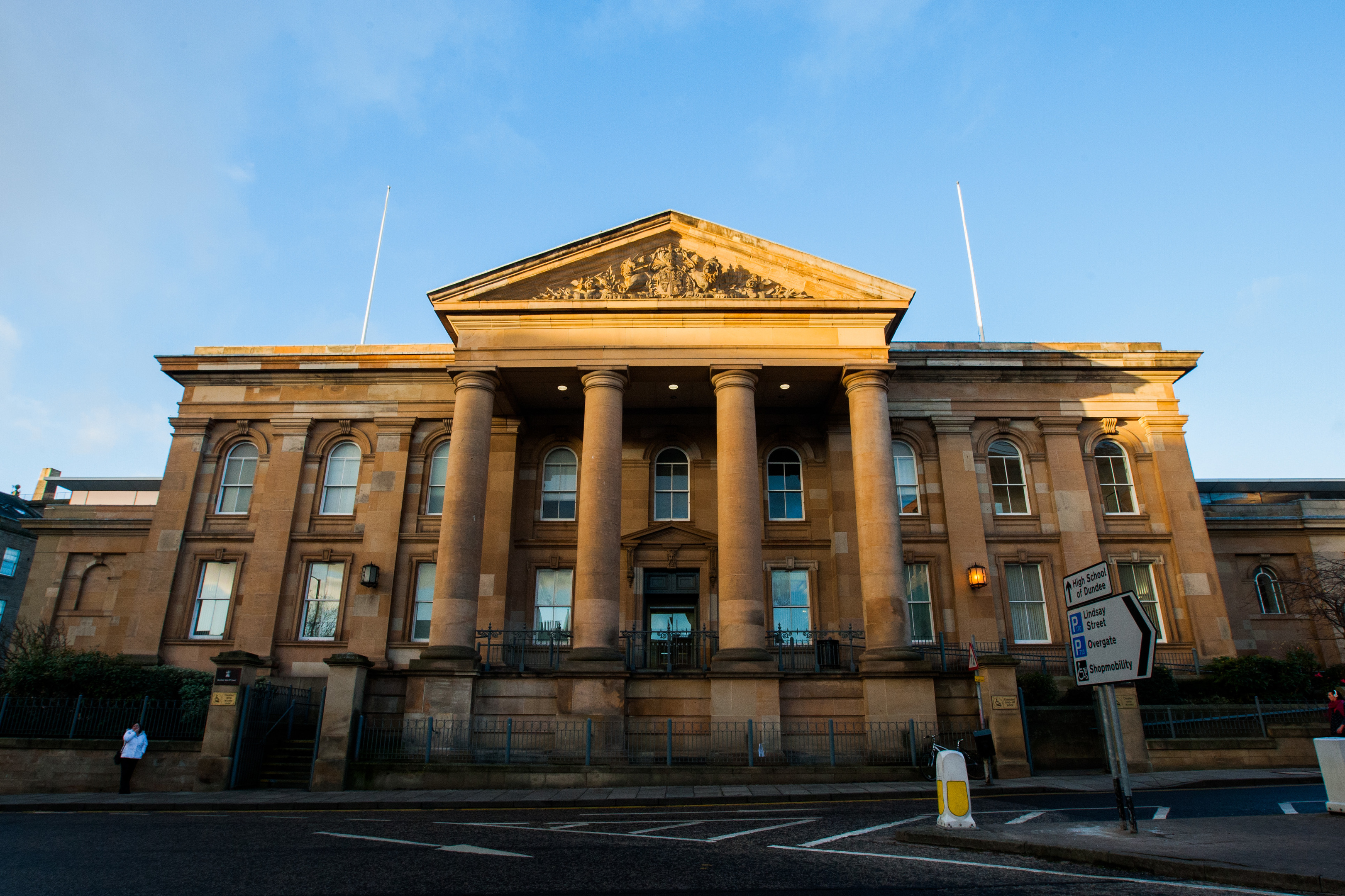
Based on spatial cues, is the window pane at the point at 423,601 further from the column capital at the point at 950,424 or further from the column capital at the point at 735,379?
the column capital at the point at 950,424

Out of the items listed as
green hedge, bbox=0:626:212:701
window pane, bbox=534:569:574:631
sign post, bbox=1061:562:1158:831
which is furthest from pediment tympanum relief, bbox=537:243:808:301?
sign post, bbox=1061:562:1158:831

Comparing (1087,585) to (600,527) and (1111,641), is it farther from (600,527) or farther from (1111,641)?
(600,527)

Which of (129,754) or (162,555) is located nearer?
(129,754)

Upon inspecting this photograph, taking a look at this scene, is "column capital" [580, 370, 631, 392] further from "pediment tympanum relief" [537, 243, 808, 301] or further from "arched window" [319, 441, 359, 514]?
"arched window" [319, 441, 359, 514]

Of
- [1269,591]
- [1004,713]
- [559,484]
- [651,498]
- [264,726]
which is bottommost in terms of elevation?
[264,726]

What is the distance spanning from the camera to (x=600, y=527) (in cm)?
2111

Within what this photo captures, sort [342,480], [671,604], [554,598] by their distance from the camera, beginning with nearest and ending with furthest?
[671,604] < [554,598] < [342,480]

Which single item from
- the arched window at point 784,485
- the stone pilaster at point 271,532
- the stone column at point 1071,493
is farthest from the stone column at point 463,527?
the stone column at point 1071,493

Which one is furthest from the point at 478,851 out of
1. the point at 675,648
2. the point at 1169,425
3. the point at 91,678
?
the point at 1169,425

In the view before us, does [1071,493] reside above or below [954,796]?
above

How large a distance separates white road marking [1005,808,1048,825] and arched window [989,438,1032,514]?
53.1 feet

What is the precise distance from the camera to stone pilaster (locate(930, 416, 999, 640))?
82.5 ft

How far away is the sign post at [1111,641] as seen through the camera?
26.1 ft

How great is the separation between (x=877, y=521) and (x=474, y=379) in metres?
11.9
